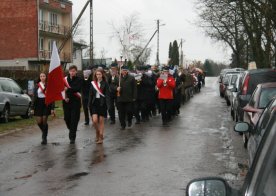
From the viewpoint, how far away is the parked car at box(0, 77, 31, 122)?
58.8 feet

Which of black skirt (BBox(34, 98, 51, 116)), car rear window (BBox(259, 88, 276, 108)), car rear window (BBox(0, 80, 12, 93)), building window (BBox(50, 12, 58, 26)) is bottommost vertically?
black skirt (BBox(34, 98, 51, 116))

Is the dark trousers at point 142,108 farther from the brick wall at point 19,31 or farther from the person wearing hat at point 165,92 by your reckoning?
the brick wall at point 19,31

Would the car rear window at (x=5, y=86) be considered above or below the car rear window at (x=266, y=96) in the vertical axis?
below

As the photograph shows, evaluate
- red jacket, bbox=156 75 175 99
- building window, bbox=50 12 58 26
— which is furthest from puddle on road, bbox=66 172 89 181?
building window, bbox=50 12 58 26

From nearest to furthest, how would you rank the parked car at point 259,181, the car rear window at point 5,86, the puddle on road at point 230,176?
the parked car at point 259,181 < the puddle on road at point 230,176 < the car rear window at point 5,86

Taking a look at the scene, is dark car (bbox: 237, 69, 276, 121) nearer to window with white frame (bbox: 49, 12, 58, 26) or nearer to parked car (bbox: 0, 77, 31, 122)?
parked car (bbox: 0, 77, 31, 122)

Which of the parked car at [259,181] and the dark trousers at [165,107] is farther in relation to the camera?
the dark trousers at [165,107]

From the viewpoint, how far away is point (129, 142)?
41.6 feet

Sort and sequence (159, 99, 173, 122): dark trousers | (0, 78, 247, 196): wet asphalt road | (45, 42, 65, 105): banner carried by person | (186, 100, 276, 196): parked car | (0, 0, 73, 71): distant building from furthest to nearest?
(0, 0, 73, 71): distant building < (159, 99, 173, 122): dark trousers < (45, 42, 65, 105): banner carried by person < (0, 78, 247, 196): wet asphalt road < (186, 100, 276, 196): parked car

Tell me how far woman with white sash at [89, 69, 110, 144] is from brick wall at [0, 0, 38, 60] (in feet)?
141

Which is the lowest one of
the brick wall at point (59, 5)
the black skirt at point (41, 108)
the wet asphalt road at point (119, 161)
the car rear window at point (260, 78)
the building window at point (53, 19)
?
the wet asphalt road at point (119, 161)

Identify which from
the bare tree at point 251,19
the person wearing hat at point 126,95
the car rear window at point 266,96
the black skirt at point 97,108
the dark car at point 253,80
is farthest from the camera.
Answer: the bare tree at point 251,19

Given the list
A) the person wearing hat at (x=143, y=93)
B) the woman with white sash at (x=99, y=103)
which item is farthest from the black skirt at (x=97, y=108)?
the person wearing hat at (x=143, y=93)

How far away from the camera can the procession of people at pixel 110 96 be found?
12.7 meters
